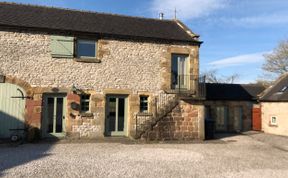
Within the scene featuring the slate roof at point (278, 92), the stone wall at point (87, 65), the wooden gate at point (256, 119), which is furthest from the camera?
the wooden gate at point (256, 119)

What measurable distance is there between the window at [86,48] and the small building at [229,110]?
978 centimetres

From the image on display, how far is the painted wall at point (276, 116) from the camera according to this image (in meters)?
19.7

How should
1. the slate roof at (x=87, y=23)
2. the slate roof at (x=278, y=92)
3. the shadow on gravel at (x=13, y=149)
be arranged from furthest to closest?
the slate roof at (x=278, y=92) < the slate roof at (x=87, y=23) < the shadow on gravel at (x=13, y=149)

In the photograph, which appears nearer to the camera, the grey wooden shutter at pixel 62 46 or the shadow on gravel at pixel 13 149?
the shadow on gravel at pixel 13 149

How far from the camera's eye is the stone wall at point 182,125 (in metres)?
15.8

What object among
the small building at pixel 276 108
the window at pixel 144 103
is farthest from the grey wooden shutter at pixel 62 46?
the small building at pixel 276 108

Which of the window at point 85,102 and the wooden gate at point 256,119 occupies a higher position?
the window at point 85,102

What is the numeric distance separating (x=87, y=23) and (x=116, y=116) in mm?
5109

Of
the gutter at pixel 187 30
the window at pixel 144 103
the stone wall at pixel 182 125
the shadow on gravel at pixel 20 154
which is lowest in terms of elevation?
the shadow on gravel at pixel 20 154

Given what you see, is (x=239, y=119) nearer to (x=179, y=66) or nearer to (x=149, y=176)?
(x=179, y=66)

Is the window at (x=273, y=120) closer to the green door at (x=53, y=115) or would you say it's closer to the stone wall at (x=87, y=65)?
the stone wall at (x=87, y=65)

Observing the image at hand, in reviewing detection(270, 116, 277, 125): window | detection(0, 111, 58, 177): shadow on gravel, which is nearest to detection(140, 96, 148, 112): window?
detection(0, 111, 58, 177): shadow on gravel

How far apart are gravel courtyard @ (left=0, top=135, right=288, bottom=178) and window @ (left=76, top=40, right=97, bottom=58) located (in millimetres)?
4671

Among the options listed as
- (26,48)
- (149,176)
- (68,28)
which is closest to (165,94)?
(68,28)
